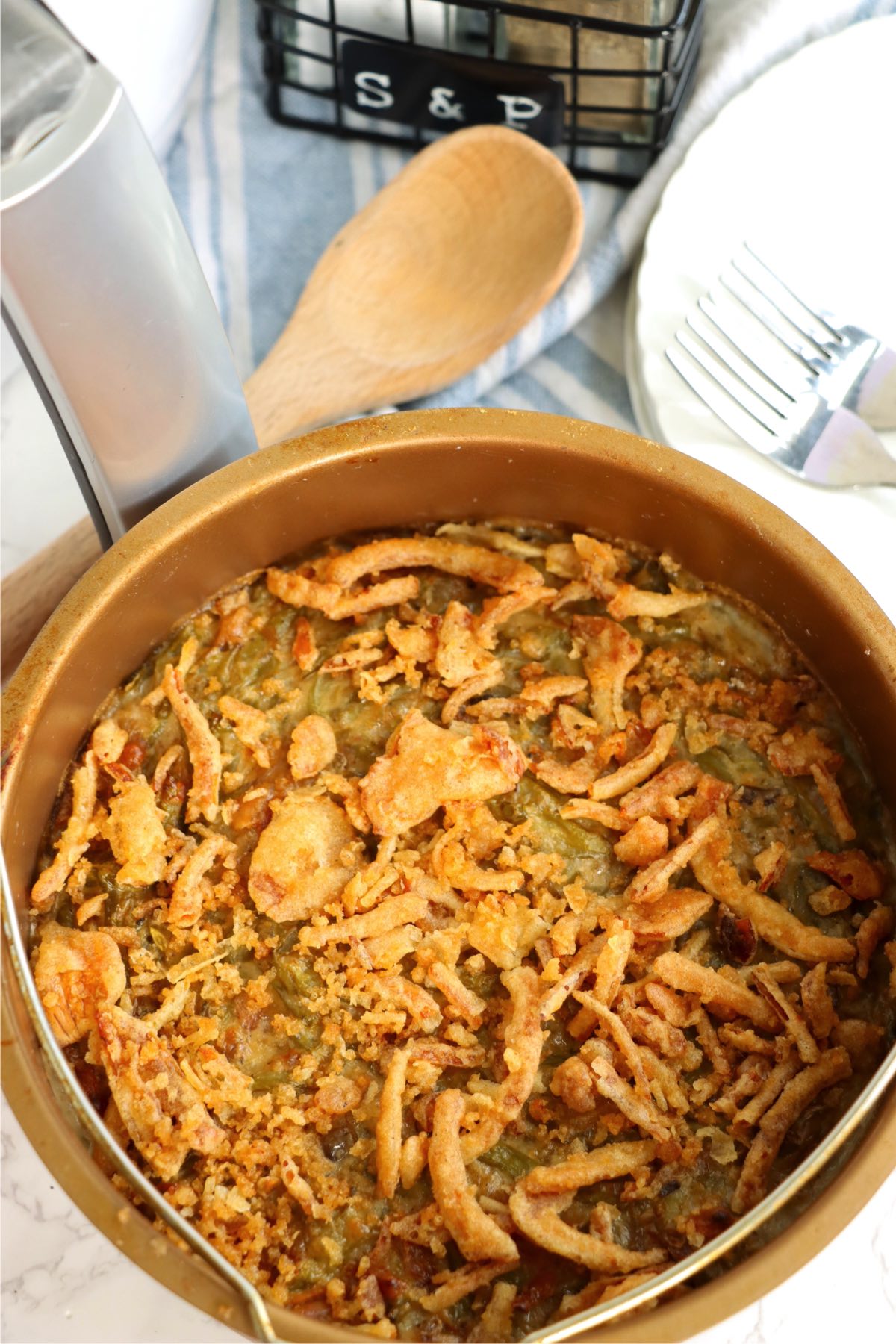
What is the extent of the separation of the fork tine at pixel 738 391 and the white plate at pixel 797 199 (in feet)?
0.26

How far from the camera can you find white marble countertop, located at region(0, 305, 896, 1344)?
4.90 feet

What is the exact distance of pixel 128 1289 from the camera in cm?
152

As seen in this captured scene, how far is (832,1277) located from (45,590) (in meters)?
1.30

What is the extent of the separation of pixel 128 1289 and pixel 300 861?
0.54 meters

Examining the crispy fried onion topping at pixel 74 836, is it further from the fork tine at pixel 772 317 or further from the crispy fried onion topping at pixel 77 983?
the fork tine at pixel 772 317

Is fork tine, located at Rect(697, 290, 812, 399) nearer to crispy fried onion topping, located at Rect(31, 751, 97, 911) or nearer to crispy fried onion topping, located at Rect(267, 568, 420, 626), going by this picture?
crispy fried onion topping, located at Rect(267, 568, 420, 626)

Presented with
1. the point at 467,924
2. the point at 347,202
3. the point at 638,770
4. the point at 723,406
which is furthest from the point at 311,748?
the point at 347,202

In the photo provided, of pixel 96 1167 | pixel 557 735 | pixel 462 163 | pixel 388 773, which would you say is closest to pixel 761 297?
pixel 462 163

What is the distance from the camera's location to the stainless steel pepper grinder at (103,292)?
118cm

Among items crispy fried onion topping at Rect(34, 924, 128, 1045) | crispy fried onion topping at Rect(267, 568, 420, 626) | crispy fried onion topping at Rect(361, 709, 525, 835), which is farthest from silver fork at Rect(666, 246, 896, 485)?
crispy fried onion topping at Rect(34, 924, 128, 1045)

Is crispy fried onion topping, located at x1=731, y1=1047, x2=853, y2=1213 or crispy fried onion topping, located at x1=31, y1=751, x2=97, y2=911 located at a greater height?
crispy fried onion topping, located at x1=31, y1=751, x2=97, y2=911

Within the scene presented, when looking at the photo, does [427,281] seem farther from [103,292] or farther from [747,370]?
[103,292]

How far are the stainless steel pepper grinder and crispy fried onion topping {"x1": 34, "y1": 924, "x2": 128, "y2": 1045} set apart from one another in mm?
498

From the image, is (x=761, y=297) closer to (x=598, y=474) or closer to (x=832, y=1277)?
(x=598, y=474)
